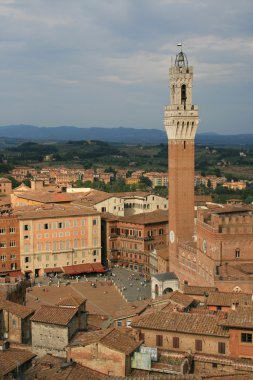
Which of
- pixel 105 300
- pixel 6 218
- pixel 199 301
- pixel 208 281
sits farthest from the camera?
pixel 6 218

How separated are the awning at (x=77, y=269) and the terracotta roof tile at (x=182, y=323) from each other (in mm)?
41946

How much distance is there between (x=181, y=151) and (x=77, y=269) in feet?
59.7

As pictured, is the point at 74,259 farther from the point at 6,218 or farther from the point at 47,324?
the point at 47,324

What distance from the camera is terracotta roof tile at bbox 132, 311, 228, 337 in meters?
26.0

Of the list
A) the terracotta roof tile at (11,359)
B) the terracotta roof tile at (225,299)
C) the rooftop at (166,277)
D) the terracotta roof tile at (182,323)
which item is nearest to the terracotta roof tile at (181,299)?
the terracotta roof tile at (225,299)

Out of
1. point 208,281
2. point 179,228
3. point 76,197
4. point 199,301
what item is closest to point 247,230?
point 208,281

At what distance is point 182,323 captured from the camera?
26.9 m

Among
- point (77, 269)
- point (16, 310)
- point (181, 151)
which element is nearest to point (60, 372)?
point (16, 310)

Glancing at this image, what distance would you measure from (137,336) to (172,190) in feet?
118

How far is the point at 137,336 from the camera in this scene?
2655cm

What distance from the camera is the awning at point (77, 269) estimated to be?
6944 cm

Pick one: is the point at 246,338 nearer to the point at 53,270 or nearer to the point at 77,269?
the point at 77,269

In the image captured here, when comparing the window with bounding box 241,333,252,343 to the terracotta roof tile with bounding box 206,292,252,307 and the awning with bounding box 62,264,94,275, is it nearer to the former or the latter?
the terracotta roof tile with bounding box 206,292,252,307

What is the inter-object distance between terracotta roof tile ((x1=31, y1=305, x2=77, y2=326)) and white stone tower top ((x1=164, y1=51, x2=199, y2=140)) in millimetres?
34832
